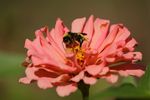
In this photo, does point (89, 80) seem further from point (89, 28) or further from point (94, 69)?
point (89, 28)

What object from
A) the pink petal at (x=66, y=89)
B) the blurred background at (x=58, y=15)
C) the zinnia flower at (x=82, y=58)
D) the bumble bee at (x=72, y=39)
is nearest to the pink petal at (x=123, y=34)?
the zinnia flower at (x=82, y=58)

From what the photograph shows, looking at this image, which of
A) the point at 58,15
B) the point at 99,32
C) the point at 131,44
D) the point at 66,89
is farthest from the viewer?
the point at 58,15

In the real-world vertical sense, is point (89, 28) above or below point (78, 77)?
above

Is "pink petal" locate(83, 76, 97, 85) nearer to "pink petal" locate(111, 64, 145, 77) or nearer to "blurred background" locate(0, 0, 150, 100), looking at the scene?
"pink petal" locate(111, 64, 145, 77)

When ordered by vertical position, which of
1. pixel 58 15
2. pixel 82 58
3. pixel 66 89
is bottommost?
pixel 66 89

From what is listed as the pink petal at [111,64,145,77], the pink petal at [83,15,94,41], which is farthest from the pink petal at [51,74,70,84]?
the pink petal at [83,15,94,41]

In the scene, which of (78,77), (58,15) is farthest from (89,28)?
(58,15)

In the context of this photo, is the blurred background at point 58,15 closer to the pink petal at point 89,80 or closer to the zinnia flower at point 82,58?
the zinnia flower at point 82,58
